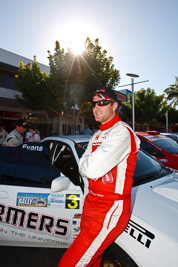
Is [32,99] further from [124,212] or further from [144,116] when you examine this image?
[144,116]

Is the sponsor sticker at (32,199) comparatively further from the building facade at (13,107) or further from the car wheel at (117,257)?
the building facade at (13,107)

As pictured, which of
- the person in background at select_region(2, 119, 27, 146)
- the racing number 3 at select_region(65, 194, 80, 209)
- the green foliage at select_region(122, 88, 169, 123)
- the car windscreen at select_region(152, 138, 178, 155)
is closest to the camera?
the racing number 3 at select_region(65, 194, 80, 209)

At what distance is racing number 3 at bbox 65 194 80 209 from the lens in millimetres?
1939

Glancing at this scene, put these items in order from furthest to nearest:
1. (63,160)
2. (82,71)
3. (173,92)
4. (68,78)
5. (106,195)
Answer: (173,92) < (68,78) < (82,71) < (63,160) < (106,195)

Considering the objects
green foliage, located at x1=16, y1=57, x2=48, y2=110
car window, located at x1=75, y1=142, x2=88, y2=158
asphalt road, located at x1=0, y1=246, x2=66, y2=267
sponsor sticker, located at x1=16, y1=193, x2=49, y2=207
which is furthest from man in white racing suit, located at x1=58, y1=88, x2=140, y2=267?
green foliage, located at x1=16, y1=57, x2=48, y2=110

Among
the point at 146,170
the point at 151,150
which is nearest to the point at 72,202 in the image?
the point at 146,170

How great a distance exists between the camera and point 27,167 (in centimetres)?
232

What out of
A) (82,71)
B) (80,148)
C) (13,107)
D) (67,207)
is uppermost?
(82,71)

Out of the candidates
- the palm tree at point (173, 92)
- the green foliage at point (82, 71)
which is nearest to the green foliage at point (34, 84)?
the green foliage at point (82, 71)

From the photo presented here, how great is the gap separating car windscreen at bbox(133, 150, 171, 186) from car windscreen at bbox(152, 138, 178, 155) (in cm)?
230

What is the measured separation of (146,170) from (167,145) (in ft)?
9.64

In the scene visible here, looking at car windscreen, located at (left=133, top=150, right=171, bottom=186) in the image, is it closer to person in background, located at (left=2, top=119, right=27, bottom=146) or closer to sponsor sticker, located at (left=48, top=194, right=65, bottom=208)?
sponsor sticker, located at (left=48, top=194, right=65, bottom=208)

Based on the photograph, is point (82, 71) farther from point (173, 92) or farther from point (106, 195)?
point (173, 92)

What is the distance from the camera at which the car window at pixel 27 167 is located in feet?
7.18
